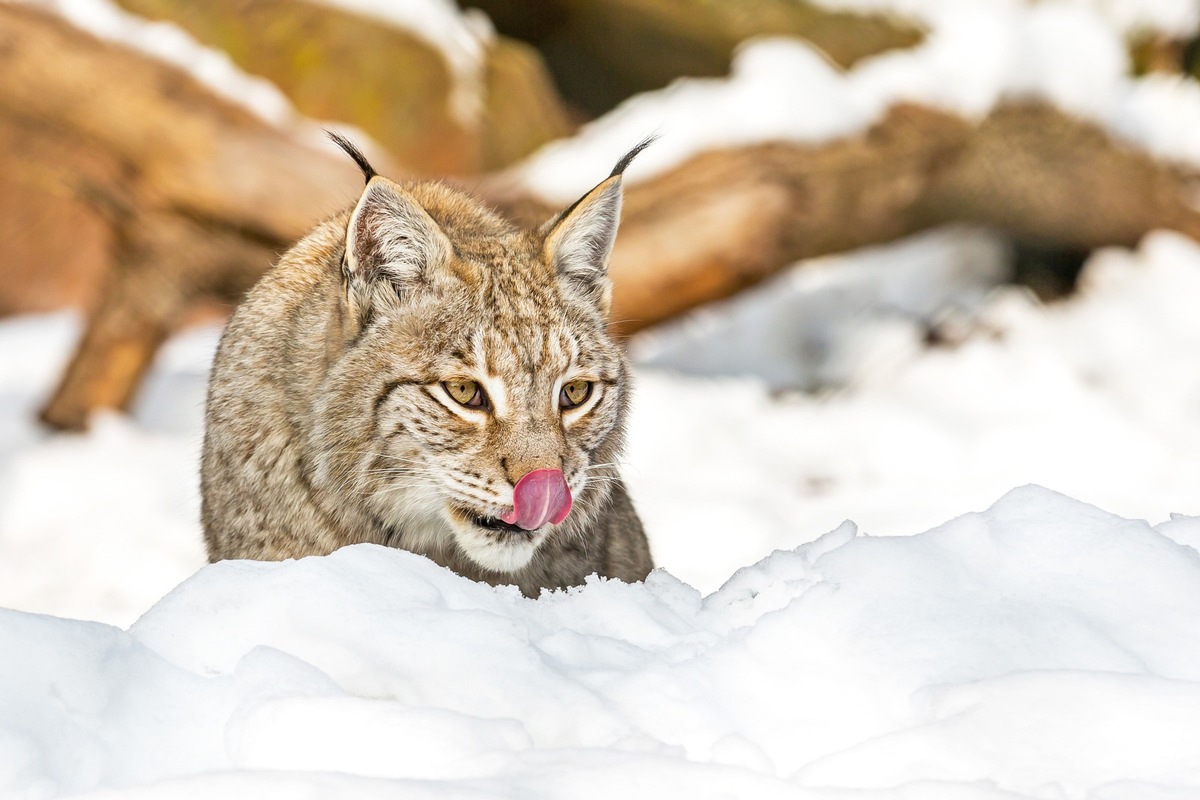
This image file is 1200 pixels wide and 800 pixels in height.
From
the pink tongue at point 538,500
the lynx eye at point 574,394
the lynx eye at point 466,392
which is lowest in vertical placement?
the pink tongue at point 538,500

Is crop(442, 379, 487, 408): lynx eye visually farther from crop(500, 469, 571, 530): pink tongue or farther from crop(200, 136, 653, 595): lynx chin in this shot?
crop(500, 469, 571, 530): pink tongue

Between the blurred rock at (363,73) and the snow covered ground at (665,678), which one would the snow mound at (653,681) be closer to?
the snow covered ground at (665,678)

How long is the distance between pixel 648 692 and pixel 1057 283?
6819 mm

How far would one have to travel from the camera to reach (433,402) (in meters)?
2.96

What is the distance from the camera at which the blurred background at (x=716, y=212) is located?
6086mm

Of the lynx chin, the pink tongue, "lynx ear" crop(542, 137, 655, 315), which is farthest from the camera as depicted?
"lynx ear" crop(542, 137, 655, 315)

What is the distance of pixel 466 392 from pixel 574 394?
0.28 m

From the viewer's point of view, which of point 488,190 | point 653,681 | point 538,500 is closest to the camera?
point 653,681

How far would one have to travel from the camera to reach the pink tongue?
9.11 ft

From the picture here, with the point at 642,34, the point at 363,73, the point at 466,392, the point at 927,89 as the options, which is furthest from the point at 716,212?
the point at 466,392

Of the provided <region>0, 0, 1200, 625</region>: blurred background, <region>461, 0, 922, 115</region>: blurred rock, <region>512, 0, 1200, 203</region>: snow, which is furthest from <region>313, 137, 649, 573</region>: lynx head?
<region>461, 0, 922, 115</region>: blurred rock

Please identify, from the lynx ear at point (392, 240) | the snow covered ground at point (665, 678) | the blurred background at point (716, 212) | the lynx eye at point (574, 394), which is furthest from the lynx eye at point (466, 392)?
the blurred background at point (716, 212)

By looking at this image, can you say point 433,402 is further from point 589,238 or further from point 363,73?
point 363,73

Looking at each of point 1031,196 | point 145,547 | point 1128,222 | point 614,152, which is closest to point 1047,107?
point 1031,196
